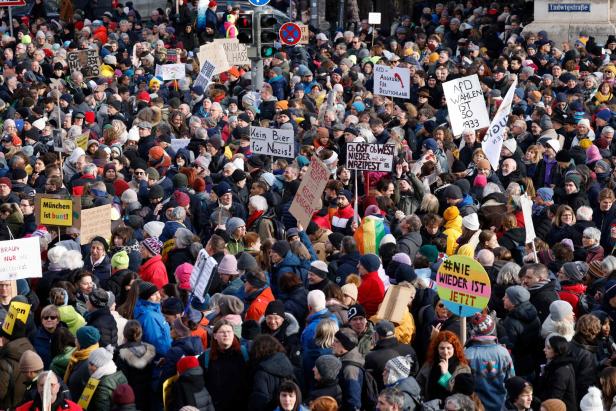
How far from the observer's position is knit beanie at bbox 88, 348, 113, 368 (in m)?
9.55

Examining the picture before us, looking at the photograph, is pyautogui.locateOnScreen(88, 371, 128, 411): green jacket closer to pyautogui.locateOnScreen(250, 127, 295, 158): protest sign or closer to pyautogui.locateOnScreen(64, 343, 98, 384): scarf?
pyautogui.locateOnScreen(64, 343, 98, 384): scarf

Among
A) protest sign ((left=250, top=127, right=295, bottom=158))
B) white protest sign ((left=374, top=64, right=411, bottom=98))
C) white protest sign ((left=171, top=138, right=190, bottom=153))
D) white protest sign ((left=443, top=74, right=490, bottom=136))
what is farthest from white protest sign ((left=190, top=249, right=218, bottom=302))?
white protest sign ((left=374, top=64, right=411, bottom=98))

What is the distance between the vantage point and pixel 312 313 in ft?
34.8

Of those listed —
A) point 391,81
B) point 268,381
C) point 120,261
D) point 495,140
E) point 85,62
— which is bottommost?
point 268,381

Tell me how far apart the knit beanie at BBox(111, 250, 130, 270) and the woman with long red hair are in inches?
148

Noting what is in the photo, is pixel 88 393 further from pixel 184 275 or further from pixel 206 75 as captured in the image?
pixel 206 75

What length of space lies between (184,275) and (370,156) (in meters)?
3.93

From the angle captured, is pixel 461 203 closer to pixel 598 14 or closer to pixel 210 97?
pixel 210 97

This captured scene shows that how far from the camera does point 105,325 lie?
10.6 m

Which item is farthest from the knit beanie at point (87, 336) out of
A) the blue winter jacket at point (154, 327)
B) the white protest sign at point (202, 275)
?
the white protest sign at point (202, 275)

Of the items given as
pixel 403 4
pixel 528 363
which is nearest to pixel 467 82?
pixel 528 363

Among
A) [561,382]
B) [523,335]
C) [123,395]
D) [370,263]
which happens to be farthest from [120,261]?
[561,382]

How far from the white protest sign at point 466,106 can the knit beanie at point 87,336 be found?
9.35 meters

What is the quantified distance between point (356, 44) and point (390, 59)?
306cm
